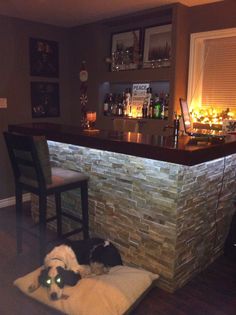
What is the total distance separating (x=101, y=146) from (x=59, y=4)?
5.93 ft

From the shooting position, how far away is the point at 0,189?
3840 millimetres

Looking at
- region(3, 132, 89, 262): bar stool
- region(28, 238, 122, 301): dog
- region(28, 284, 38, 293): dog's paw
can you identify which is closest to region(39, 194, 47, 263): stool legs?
region(3, 132, 89, 262): bar stool

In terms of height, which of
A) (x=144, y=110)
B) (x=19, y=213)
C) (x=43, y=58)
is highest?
(x=43, y=58)

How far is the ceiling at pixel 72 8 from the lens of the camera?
3094mm

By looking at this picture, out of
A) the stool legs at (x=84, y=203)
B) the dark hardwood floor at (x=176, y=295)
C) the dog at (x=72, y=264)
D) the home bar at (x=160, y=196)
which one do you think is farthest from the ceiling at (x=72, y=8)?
the dark hardwood floor at (x=176, y=295)

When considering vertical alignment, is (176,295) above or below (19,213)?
below

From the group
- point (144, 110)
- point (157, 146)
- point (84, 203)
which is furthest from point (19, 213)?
point (144, 110)

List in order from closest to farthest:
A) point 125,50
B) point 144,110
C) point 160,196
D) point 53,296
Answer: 1. point 53,296
2. point 160,196
3. point 144,110
4. point 125,50

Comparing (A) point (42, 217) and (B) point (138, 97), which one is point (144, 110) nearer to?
(B) point (138, 97)

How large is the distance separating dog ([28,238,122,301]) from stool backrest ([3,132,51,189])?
1.67 ft

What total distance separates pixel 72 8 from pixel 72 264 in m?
2.62

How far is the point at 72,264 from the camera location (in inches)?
80.7

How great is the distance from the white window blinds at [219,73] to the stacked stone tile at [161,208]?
0.93 meters

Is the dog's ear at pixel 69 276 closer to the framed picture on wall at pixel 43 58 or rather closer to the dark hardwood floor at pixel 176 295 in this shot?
the dark hardwood floor at pixel 176 295
